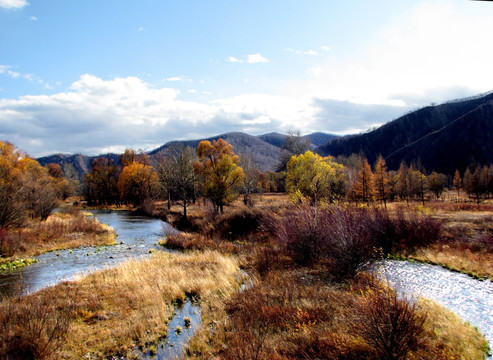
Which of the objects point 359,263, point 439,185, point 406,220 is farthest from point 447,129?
point 359,263

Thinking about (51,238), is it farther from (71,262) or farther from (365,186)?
(365,186)

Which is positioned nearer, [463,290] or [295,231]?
[463,290]

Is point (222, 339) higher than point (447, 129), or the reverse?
point (447, 129)

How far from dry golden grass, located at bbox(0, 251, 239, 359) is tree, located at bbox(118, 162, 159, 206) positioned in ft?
173

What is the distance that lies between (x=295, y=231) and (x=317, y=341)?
862cm

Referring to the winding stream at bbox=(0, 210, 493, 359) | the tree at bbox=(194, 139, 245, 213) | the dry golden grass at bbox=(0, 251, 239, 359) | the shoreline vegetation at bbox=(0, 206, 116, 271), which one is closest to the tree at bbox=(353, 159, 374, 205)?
the tree at bbox=(194, 139, 245, 213)

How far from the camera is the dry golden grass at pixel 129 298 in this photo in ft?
28.5

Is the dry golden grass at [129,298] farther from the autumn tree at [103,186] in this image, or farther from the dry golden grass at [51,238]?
the autumn tree at [103,186]

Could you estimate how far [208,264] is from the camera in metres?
17.2

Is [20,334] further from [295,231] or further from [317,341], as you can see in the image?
[295,231]

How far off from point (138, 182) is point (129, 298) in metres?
59.5

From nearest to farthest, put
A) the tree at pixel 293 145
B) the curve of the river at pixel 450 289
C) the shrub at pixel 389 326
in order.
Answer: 1. the shrub at pixel 389 326
2. the curve of the river at pixel 450 289
3. the tree at pixel 293 145

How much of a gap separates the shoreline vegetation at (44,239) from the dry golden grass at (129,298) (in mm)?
9248

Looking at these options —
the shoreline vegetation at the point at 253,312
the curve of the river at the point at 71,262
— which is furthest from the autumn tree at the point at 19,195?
the shoreline vegetation at the point at 253,312
